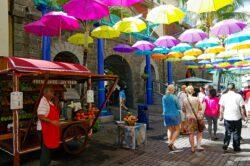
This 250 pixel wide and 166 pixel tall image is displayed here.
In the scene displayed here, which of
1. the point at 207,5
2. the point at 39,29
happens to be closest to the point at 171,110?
the point at 207,5

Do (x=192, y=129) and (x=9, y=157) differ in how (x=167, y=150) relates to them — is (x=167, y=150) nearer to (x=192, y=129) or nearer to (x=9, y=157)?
(x=192, y=129)

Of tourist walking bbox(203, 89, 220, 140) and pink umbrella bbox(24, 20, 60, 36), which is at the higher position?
pink umbrella bbox(24, 20, 60, 36)

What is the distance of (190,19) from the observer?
25344 millimetres

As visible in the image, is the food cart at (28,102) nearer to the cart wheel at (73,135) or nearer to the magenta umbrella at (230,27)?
the cart wheel at (73,135)

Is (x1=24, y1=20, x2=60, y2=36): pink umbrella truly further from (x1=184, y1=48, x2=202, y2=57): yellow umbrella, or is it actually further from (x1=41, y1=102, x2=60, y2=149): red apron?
(x1=184, y1=48, x2=202, y2=57): yellow umbrella

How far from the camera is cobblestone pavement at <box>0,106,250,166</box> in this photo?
23.9 ft

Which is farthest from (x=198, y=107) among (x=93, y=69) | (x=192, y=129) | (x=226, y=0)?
(x=93, y=69)

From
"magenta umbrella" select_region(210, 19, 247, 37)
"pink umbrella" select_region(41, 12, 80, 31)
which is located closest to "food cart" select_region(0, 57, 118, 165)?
"pink umbrella" select_region(41, 12, 80, 31)

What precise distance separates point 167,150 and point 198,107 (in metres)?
1.56

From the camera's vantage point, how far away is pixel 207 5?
27.2 ft

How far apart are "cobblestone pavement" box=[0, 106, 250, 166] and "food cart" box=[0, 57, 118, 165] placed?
1.32 ft

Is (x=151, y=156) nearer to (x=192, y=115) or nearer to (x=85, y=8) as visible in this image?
(x=192, y=115)

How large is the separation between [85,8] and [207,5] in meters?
3.39

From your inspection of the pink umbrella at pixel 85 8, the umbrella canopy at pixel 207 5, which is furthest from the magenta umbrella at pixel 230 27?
the pink umbrella at pixel 85 8
